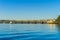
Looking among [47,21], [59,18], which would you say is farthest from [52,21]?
[59,18]

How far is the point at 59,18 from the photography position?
107m

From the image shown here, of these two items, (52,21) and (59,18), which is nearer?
(59,18)

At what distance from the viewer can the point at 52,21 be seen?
426 ft

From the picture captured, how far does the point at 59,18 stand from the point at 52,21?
23.4 meters

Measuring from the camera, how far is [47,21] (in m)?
136

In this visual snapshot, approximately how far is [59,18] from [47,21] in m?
30.1

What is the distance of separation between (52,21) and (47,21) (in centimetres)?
717

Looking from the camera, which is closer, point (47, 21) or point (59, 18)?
point (59, 18)

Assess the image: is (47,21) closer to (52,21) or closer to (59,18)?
(52,21)
